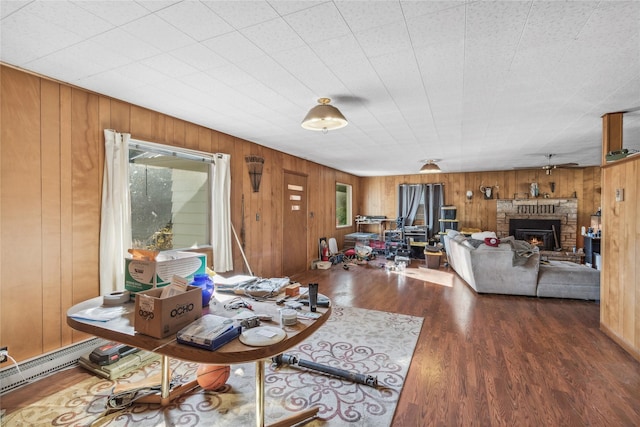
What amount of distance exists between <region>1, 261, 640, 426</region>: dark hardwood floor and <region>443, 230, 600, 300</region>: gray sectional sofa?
0.69ft

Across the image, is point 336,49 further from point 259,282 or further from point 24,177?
point 24,177

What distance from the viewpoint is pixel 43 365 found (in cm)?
228

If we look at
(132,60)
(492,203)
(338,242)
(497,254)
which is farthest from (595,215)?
(132,60)

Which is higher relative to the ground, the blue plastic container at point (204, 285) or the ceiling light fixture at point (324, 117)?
the ceiling light fixture at point (324, 117)

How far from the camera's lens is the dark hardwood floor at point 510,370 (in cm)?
188

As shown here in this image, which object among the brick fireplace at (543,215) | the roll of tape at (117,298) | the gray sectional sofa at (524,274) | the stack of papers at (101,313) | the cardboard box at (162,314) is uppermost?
the brick fireplace at (543,215)

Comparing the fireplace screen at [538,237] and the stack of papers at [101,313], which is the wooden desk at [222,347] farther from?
the fireplace screen at [538,237]

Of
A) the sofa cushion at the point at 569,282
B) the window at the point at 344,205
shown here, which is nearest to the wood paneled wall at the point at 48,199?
the sofa cushion at the point at 569,282

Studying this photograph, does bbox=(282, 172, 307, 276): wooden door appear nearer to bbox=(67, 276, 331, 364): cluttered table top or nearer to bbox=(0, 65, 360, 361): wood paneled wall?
bbox=(0, 65, 360, 361): wood paneled wall

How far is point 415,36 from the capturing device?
176cm

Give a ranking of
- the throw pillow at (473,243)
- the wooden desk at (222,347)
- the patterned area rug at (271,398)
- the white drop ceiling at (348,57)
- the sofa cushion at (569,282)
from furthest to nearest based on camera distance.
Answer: the throw pillow at (473,243)
the sofa cushion at (569,282)
the patterned area rug at (271,398)
the white drop ceiling at (348,57)
the wooden desk at (222,347)

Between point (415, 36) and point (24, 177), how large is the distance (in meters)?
2.98

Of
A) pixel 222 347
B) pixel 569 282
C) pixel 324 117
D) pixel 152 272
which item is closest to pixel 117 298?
pixel 152 272

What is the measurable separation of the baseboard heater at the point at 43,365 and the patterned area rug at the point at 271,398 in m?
0.35
